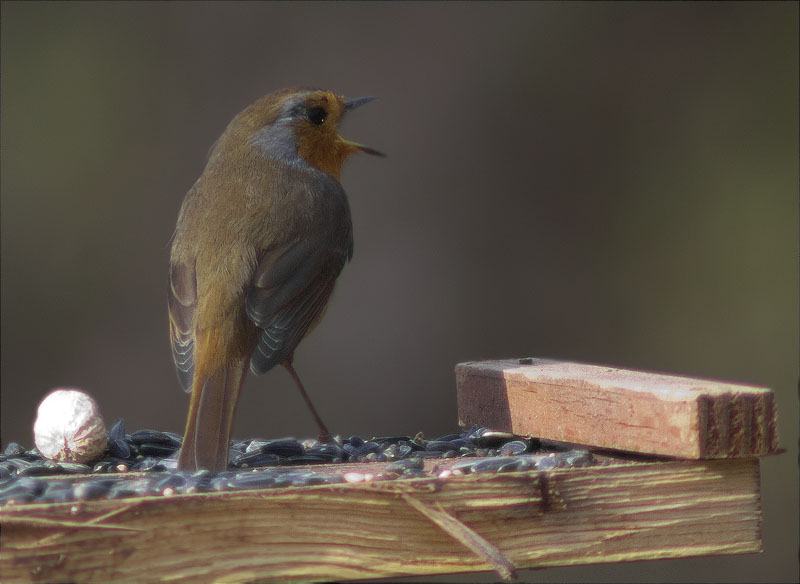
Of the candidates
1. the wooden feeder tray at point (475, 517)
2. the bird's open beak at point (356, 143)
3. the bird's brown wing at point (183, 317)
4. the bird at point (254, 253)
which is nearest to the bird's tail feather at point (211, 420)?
the bird at point (254, 253)

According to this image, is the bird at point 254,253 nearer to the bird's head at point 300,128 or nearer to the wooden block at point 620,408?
the bird's head at point 300,128

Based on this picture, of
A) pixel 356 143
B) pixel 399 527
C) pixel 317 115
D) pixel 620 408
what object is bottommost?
pixel 399 527

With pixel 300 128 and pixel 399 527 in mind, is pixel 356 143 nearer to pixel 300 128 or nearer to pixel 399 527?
pixel 300 128

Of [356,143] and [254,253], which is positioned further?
[356,143]

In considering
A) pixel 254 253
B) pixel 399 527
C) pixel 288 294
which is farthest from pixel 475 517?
pixel 254 253

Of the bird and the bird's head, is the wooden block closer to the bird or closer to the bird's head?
the bird

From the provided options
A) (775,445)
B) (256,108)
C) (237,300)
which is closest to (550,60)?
(256,108)
